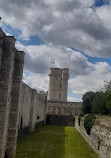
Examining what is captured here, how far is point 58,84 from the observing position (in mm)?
81062

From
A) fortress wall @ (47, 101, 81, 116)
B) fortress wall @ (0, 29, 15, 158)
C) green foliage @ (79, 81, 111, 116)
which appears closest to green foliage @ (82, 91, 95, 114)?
green foliage @ (79, 81, 111, 116)

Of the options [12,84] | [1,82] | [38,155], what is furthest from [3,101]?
[38,155]

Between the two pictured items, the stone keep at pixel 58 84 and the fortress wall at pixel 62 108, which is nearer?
the fortress wall at pixel 62 108

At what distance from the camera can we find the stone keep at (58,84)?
80312 millimetres

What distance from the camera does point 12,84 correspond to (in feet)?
31.6

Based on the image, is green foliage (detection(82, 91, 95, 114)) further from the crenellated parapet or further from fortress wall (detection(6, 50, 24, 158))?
the crenellated parapet

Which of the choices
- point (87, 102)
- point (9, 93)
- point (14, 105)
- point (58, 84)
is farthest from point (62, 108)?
point (9, 93)

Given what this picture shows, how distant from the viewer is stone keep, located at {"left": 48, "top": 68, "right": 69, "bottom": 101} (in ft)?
263

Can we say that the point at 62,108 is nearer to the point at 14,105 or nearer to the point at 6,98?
the point at 14,105

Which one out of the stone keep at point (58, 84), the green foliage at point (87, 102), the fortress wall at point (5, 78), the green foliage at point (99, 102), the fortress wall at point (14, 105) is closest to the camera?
the fortress wall at point (5, 78)

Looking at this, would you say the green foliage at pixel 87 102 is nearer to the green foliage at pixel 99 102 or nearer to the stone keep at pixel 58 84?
the green foliage at pixel 99 102

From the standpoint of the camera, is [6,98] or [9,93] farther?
[9,93]

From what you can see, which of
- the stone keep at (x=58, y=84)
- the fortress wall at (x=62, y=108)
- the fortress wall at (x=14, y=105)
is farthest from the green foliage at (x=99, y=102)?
the stone keep at (x=58, y=84)

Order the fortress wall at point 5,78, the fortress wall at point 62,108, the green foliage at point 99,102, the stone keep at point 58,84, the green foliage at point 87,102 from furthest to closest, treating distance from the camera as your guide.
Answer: the stone keep at point 58,84 < the fortress wall at point 62,108 < the green foliage at point 87,102 < the green foliage at point 99,102 < the fortress wall at point 5,78
